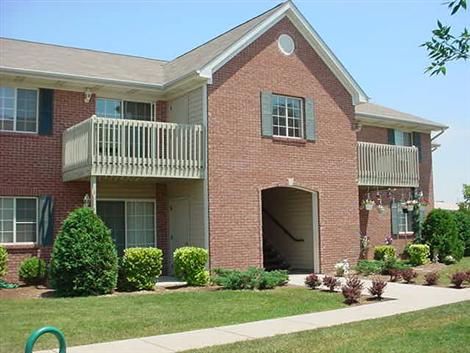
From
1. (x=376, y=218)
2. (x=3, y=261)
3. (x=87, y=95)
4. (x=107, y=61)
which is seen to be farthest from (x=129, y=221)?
(x=376, y=218)

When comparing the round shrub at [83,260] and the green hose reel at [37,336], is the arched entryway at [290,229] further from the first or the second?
the green hose reel at [37,336]

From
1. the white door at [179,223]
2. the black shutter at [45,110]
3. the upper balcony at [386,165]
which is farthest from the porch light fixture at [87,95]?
the upper balcony at [386,165]

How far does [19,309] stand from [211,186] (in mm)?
6926

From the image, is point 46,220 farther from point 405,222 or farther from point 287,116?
point 405,222

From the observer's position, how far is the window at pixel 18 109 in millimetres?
16953

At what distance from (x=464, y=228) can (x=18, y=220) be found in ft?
61.5

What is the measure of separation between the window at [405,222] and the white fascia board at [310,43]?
641cm

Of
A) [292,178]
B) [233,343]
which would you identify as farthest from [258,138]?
[233,343]

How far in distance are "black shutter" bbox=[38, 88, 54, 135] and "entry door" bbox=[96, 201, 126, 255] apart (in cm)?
276

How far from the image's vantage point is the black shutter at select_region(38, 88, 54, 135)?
57.0ft

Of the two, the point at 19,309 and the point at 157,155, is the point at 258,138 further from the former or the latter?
the point at 19,309

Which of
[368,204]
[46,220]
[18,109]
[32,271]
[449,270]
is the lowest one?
[449,270]

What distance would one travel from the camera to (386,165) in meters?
22.4

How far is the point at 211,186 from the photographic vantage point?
17.4 m
